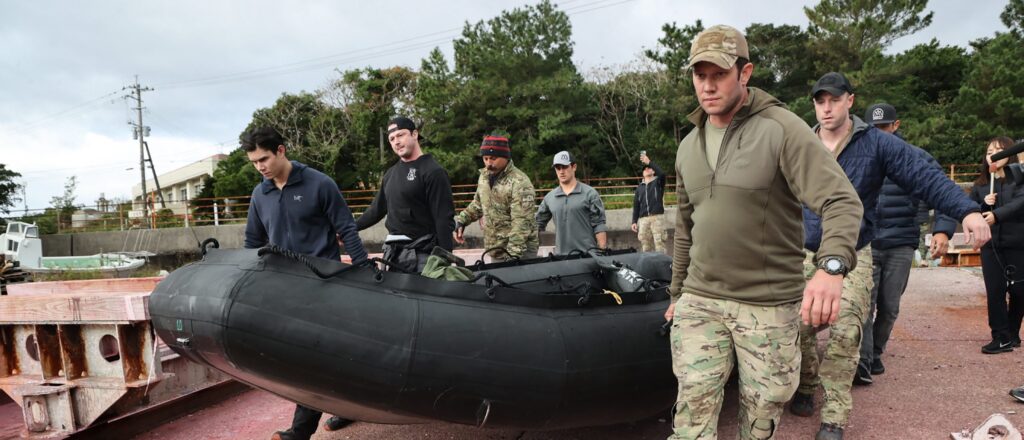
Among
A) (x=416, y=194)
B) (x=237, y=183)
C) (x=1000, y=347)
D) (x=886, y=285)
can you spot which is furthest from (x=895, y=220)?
(x=237, y=183)

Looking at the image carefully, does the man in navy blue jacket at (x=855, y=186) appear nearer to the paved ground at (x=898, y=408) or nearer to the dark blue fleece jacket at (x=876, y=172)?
the dark blue fleece jacket at (x=876, y=172)

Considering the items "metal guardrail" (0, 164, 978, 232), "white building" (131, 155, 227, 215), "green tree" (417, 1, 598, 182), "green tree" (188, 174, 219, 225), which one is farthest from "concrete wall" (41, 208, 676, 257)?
"white building" (131, 155, 227, 215)

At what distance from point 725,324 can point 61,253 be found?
29952mm

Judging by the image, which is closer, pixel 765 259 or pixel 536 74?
pixel 765 259

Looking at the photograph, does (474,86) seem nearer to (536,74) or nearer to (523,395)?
(536,74)

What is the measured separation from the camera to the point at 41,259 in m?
19.8

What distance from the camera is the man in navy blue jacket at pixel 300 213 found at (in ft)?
11.1

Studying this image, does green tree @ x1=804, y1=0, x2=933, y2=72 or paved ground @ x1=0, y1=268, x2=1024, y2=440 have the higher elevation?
green tree @ x1=804, y1=0, x2=933, y2=72

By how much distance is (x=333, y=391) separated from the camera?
2.62 meters

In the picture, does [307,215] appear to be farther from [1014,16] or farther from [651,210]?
[1014,16]

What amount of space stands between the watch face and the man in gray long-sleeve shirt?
10.9 feet

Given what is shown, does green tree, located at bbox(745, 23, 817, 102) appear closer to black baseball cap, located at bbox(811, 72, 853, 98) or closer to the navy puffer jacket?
the navy puffer jacket

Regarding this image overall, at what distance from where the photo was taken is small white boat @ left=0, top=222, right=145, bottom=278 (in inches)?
730

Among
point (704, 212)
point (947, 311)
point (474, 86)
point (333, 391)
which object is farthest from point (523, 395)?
point (474, 86)
